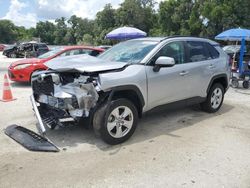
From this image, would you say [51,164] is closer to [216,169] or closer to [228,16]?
[216,169]

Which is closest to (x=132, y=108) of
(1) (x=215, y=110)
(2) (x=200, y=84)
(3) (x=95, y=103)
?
(3) (x=95, y=103)

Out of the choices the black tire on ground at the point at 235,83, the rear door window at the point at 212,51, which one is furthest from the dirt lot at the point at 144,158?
the black tire on ground at the point at 235,83

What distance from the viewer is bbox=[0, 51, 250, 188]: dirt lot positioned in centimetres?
347

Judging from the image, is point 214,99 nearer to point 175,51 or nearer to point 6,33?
point 175,51

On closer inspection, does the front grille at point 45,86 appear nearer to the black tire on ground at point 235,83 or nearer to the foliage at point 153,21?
the black tire on ground at point 235,83

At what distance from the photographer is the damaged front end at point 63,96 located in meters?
4.25

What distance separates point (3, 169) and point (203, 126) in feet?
12.0

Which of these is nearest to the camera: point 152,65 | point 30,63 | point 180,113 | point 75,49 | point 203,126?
point 152,65

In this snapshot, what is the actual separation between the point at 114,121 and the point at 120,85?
57 cm

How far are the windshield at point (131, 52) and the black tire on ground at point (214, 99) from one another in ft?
6.52

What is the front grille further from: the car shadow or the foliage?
the foliage

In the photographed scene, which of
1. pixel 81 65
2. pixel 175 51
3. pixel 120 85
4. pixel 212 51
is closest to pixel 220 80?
pixel 212 51

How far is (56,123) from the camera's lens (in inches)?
182

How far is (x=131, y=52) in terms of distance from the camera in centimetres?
523
